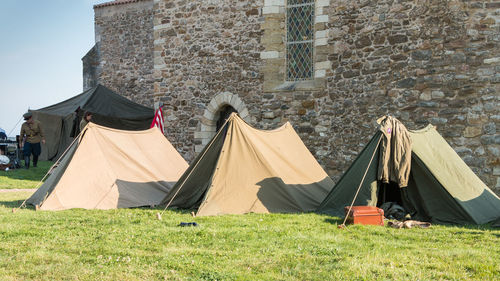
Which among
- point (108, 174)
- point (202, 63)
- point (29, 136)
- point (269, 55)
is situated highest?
point (269, 55)

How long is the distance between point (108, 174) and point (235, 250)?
3.96 m

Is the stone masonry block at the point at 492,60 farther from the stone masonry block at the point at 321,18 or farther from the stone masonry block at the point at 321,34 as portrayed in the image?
the stone masonry block at the point at 321,18

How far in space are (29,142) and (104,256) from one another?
9.66 meters

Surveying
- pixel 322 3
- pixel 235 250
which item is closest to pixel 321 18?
pixel 322 3

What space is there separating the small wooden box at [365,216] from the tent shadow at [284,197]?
1.26 metres

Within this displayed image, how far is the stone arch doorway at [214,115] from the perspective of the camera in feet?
39.2

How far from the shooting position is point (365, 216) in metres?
5.84

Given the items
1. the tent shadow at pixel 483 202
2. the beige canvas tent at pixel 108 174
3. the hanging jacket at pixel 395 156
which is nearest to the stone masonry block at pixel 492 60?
the tent shadow at pixel 483 202

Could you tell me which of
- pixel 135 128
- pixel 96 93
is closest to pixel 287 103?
pixel 135 128

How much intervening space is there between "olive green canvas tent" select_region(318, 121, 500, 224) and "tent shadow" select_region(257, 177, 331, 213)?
1.35 ft

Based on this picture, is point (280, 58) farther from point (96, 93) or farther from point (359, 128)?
point (96, 93)

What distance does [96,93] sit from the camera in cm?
1591

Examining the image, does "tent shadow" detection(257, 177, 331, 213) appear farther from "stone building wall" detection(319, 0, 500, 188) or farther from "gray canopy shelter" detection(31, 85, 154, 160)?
"gray canopy shelter" detection(31, 85, 154, 160)

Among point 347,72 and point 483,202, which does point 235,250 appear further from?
point 347,72
